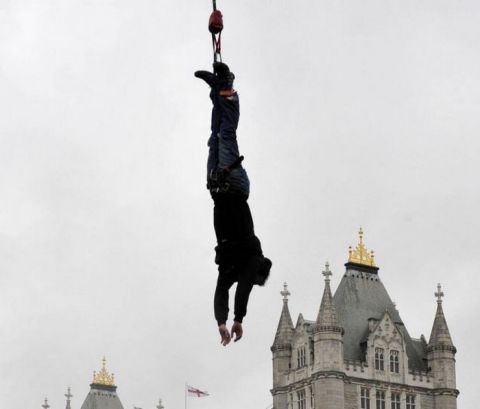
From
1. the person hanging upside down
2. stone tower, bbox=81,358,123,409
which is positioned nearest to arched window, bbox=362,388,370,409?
stone tower, bbox=81,358,123,409

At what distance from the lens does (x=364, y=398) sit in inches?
5276

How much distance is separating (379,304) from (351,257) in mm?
5231

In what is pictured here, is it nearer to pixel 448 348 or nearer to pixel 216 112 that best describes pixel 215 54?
pixel 216 112

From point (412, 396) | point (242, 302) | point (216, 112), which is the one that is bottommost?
point (242, 302)

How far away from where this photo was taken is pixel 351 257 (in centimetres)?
13875

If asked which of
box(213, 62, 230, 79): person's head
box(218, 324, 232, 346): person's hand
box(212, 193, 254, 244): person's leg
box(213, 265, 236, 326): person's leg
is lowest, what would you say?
box(218, 324, 232, 346): person's hand

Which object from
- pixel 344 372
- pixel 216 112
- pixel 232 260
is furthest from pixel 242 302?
pixel 344 372

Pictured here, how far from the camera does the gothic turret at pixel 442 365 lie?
136875 millimetres

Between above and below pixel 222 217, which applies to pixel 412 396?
above

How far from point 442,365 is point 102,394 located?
36.0 m

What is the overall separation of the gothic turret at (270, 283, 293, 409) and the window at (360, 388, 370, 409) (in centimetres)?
667

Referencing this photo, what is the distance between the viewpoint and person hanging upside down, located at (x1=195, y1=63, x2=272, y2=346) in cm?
1311

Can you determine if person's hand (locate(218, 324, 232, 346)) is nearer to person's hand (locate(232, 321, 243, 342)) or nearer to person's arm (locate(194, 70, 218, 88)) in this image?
person's hand (locate(232, 321, 243, 342))

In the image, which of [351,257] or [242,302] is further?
[351,257]
